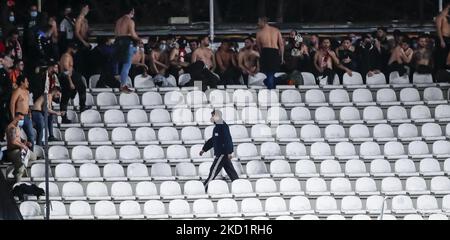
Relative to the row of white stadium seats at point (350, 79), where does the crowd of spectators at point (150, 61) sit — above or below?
above

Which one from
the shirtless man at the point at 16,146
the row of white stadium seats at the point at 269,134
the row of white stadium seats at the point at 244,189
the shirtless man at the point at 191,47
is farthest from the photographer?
the shirtless man at the point at 191,47

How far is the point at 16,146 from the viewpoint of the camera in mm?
12180

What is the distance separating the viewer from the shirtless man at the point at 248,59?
1253 centimetres

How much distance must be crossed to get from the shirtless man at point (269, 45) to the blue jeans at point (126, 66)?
2.65 feet

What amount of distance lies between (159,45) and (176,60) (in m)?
0.15

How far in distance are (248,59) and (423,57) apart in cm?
112

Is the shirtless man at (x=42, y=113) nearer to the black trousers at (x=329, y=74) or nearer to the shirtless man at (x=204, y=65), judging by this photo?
the shirtless man at (x=204, y=65)

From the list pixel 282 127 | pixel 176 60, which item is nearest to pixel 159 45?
pixel 176 60

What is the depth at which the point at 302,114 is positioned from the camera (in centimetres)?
1241

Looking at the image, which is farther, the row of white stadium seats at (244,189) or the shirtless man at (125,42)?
the shirtless man at (125,42)

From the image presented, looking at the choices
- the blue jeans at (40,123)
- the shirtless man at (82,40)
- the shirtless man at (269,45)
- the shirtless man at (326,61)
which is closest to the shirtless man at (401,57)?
the shirtless man at (326,61)
